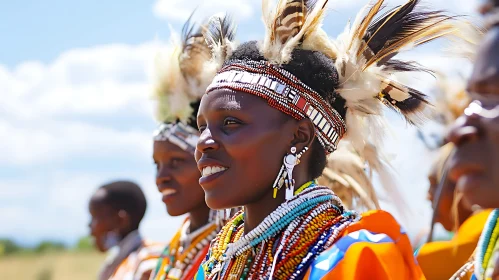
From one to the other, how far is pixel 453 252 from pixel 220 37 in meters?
1.81

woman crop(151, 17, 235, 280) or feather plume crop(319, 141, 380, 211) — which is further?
woman crop(151, 17, 235, 280)

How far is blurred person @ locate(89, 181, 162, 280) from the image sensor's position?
626cm

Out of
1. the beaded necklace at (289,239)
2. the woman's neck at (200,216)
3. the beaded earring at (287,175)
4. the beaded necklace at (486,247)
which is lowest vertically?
the beaded necklace at (486,247)

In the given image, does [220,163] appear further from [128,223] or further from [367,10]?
[128,223]

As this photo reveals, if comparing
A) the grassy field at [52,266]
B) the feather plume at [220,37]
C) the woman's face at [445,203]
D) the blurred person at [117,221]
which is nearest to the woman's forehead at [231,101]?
the feather plume at [220,37]

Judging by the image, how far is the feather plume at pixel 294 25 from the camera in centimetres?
305

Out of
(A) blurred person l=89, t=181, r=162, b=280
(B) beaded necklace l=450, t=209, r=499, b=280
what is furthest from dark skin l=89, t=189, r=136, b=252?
(B) beaded necklace l=450, t=209, r=499, b=280

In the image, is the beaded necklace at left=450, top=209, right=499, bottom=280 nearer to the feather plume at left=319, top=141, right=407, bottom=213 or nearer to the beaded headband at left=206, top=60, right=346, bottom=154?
the beaded headband at left=206, top=60, right=346, bottom=154

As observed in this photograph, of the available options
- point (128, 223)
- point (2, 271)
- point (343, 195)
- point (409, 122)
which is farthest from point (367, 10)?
point (2, 271)

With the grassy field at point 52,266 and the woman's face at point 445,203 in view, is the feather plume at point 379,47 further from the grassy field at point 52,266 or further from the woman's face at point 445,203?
the grassy field at point 52,266

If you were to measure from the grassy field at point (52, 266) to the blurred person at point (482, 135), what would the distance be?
21306 millimetres

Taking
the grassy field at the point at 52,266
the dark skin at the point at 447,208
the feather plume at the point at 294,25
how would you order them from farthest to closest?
the grassy field at the point at 52,266, the dark skin at the point at 447,208, the feather plume at the point at 294,25

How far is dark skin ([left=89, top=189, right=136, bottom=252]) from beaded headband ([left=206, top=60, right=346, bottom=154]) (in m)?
4.02

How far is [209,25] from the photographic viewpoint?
12.1 feet
